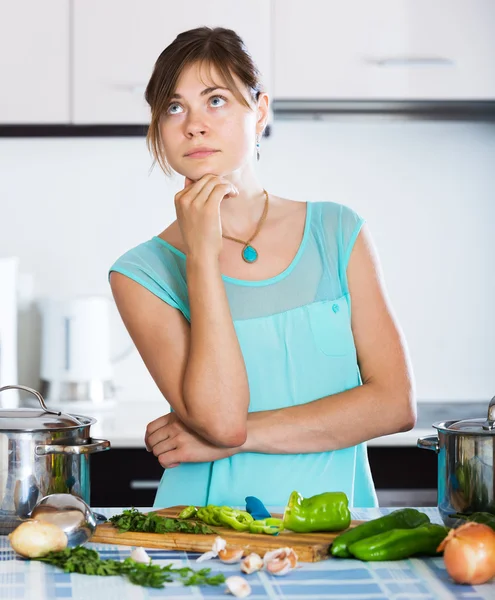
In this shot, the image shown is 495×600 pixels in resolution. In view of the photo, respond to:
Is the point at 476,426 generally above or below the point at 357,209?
below

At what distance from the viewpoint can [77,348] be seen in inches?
100

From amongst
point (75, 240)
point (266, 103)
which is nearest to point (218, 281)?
point (266, 103)

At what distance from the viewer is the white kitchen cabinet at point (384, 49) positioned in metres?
2.44

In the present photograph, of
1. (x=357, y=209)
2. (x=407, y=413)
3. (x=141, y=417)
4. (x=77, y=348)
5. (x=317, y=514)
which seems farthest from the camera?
(x=357, y=209)

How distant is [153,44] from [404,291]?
1024mm

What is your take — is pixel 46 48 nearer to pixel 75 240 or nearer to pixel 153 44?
pixel 153 44

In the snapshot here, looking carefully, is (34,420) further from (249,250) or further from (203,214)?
(249,250)

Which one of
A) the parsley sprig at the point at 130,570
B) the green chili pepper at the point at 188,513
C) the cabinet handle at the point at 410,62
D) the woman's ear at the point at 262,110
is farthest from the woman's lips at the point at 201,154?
the cabinet handle at the point at 410,62

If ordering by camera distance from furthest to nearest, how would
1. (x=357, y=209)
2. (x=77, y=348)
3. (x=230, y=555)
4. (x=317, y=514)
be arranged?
(x=357, y=209), (x=77, y=348), (x=317, y=514), (x=230, y=555)

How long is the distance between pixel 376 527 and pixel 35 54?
1798mm

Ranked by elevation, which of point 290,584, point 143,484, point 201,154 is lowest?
point 143,484

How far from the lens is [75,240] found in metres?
2.74

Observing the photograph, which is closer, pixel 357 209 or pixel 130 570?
pixel 130 570

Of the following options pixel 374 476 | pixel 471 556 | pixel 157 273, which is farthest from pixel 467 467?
pixel 374 476
